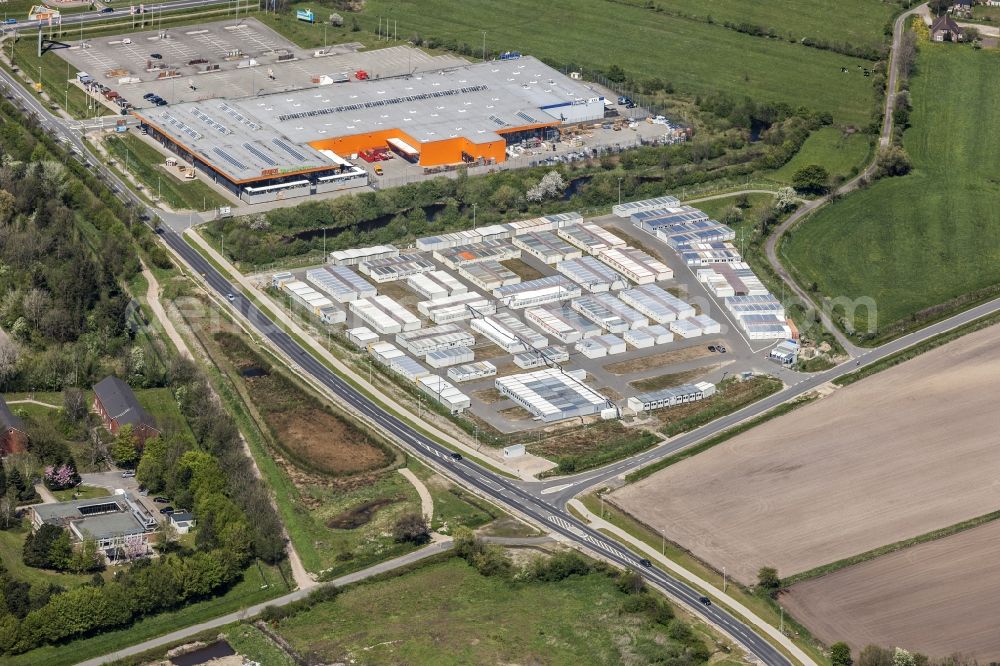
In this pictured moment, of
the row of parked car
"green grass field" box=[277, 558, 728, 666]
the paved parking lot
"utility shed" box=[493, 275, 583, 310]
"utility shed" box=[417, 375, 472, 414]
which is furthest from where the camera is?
the paved parking lot

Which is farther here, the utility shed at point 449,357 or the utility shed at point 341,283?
the utility shed at point 341,283

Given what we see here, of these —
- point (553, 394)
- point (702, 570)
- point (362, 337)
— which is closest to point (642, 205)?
point (362, 337)

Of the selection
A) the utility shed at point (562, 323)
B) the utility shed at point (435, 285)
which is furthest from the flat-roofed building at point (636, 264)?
the utility shed at point (435, 285)

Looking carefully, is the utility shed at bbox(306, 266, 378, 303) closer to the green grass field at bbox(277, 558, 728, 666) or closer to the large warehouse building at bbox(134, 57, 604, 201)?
the large warehouse building at bbox(134, 57, 604, 201)

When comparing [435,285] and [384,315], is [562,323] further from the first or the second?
[384,315]

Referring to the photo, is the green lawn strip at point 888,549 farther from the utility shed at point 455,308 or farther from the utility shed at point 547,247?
the utility shed at point 547,247

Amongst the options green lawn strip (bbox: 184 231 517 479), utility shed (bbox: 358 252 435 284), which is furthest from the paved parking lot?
utility shed (bbox: 358 252 435 284)
